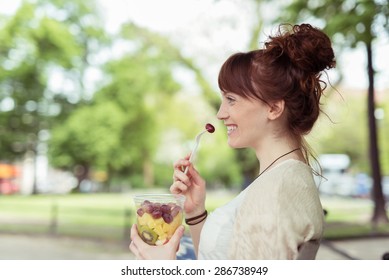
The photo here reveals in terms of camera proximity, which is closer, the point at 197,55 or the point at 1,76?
the point at 197,55

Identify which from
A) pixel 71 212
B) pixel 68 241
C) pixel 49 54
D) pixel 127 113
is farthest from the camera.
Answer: pixel 127 113

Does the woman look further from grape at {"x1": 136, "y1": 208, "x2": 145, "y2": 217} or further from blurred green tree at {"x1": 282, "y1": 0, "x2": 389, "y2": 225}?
blurred green tree at {"x1": 282, "y1": 0, "x2": 389, "y2": 225}

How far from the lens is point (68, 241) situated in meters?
6.59

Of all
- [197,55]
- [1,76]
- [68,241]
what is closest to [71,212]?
[68,241]

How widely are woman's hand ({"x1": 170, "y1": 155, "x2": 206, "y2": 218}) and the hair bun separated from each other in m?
0.34

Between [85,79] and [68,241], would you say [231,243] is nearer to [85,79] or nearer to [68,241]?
[68,241]

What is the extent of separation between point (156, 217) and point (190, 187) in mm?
230

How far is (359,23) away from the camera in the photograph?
4.20 metres

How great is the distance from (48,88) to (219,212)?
14.7m

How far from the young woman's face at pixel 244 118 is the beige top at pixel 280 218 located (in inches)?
4.1

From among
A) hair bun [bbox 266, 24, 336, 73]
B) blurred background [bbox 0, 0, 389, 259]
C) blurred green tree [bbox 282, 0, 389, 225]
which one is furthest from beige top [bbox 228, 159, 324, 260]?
blurred background [bbox 0, 0, 389, 259]

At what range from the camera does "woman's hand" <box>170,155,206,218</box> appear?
1.21 m

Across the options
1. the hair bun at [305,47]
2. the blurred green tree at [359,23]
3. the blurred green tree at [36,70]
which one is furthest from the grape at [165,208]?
the blurred green tree at [36,70]
